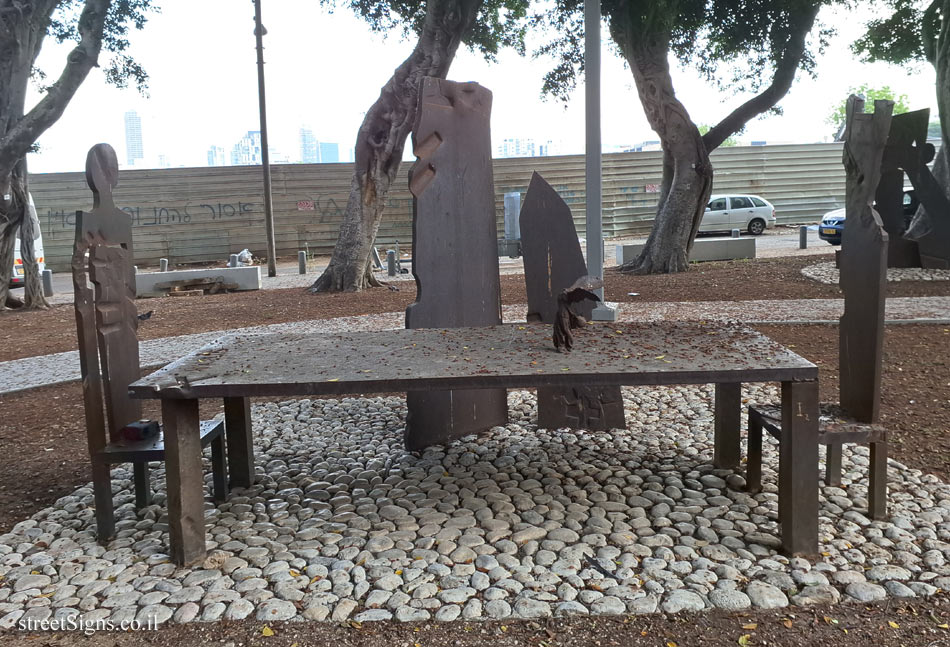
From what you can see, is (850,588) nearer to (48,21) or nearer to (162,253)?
(48,21)

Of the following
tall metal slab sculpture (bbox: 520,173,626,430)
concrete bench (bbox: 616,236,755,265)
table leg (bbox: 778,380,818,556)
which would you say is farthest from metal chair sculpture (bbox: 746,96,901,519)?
concrete bench (bbox: 616,236,755,265)

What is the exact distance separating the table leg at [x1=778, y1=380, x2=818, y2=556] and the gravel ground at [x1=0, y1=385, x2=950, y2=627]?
0.10 metres

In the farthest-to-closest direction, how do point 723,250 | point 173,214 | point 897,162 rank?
point 173,214 < point 723,250 < point 897,162

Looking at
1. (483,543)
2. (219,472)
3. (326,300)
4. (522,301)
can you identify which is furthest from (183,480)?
(326,300)

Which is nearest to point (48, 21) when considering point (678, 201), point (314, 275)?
point (314, 275)

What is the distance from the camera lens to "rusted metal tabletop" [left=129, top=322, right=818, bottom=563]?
3.15 meters

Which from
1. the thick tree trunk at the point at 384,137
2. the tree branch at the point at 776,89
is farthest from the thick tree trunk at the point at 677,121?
the thick tree trunk at the point at 384,137

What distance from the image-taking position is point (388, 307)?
1134cm

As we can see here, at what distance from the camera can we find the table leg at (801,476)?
10.5 ft

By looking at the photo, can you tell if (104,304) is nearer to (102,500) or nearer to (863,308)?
(102,500)

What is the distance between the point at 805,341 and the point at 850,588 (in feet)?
16.2

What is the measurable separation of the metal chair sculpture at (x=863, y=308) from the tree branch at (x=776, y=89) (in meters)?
11.0

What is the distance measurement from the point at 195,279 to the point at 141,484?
37.4ft

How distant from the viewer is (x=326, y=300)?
12500mm
